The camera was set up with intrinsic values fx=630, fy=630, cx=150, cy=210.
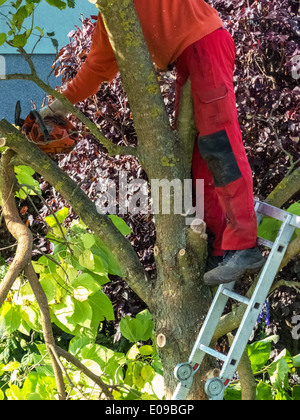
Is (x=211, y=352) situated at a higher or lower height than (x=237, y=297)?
lower

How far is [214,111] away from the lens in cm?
210

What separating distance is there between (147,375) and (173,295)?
0.69m

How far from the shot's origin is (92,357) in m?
2.90

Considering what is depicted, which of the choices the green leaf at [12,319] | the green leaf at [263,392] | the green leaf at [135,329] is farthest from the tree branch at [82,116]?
the green leaf at [263,392]

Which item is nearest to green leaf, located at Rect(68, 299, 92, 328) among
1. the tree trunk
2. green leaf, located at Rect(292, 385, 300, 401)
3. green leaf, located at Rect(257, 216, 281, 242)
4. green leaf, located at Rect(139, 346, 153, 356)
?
the tree trunk

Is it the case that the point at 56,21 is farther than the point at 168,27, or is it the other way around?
the point at 56,21

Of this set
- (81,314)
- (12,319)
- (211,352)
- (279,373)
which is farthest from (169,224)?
(279,373)

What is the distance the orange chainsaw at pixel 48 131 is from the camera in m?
2.38

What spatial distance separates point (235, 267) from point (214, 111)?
52 centimetres

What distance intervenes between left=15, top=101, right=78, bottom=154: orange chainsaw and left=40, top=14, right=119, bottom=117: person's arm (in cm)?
7

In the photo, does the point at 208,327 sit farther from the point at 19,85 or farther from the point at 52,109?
the point at 19,85

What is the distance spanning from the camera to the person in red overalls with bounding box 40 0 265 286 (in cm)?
210

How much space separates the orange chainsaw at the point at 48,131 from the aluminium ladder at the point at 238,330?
84cm
